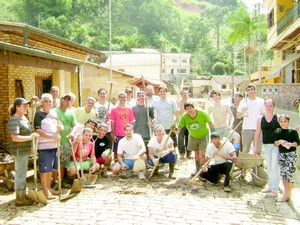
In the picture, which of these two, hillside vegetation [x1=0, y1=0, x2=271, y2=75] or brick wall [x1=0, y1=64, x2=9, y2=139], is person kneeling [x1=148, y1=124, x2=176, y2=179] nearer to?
brick wall [x1=0, y1=64, x2=9, y2=139]

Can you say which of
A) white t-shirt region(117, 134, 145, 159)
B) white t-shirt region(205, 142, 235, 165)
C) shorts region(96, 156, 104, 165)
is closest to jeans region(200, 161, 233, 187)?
white t-shirt region(205, 142, 235, 165)

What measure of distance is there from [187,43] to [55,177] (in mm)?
94390

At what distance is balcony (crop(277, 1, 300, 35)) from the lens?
21.4 m

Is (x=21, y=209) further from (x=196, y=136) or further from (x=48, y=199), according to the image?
(x=196, y=136)

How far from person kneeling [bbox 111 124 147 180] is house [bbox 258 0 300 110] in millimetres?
15473

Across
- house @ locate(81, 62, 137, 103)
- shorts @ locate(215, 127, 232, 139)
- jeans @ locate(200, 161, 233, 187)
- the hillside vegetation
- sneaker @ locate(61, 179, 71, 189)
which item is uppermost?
the hillside vegetation

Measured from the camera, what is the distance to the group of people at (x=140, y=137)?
5965 mm

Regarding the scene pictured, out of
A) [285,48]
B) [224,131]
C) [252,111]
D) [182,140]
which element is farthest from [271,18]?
[252,111]

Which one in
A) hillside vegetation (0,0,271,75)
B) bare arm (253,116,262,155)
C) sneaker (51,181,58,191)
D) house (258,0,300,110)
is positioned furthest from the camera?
hillside vegetation (0,0,271,75)

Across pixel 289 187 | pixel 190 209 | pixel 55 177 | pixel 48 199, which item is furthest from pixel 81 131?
pixel 289 187

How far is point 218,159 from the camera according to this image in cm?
710

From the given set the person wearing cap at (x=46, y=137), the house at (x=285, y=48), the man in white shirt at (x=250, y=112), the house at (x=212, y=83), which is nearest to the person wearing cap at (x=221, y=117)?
the man in white shirt at (x=250, y=112)

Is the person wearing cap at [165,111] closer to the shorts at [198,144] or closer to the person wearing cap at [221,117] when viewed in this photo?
the person wearing cap at [221,117]

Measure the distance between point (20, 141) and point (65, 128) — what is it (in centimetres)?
140
